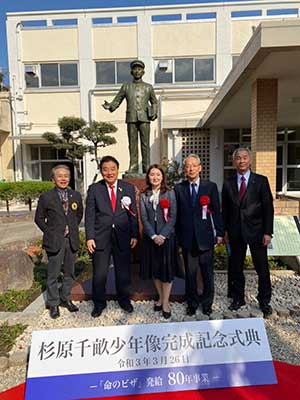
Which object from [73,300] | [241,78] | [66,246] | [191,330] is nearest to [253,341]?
[191,330]

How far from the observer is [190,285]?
3.31m

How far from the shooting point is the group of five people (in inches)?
125

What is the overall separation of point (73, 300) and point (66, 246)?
80cm

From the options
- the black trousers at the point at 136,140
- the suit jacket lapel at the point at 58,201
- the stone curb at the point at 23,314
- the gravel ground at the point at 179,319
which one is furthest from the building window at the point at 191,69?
the stone curb at the point at 23,314

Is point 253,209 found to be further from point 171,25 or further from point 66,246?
point 171,25

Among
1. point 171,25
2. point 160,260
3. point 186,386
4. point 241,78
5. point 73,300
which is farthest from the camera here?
point 171,25

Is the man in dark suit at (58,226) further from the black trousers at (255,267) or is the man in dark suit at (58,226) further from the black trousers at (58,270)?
the black trousers at (255,267)

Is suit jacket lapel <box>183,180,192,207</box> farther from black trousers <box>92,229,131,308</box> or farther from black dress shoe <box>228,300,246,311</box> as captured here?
black dress shoe <box>228,300,246,311</box>

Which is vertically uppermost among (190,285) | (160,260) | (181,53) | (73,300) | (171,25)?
(171,25)

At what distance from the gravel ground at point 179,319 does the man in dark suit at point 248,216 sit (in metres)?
0.22

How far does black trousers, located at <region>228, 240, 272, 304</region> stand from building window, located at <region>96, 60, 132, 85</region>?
13082mm

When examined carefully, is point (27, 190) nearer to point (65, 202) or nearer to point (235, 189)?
point (65, 202)

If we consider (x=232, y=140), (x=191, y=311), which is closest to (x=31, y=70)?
(x=232, y=140)

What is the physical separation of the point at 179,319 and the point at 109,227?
3.83ft
